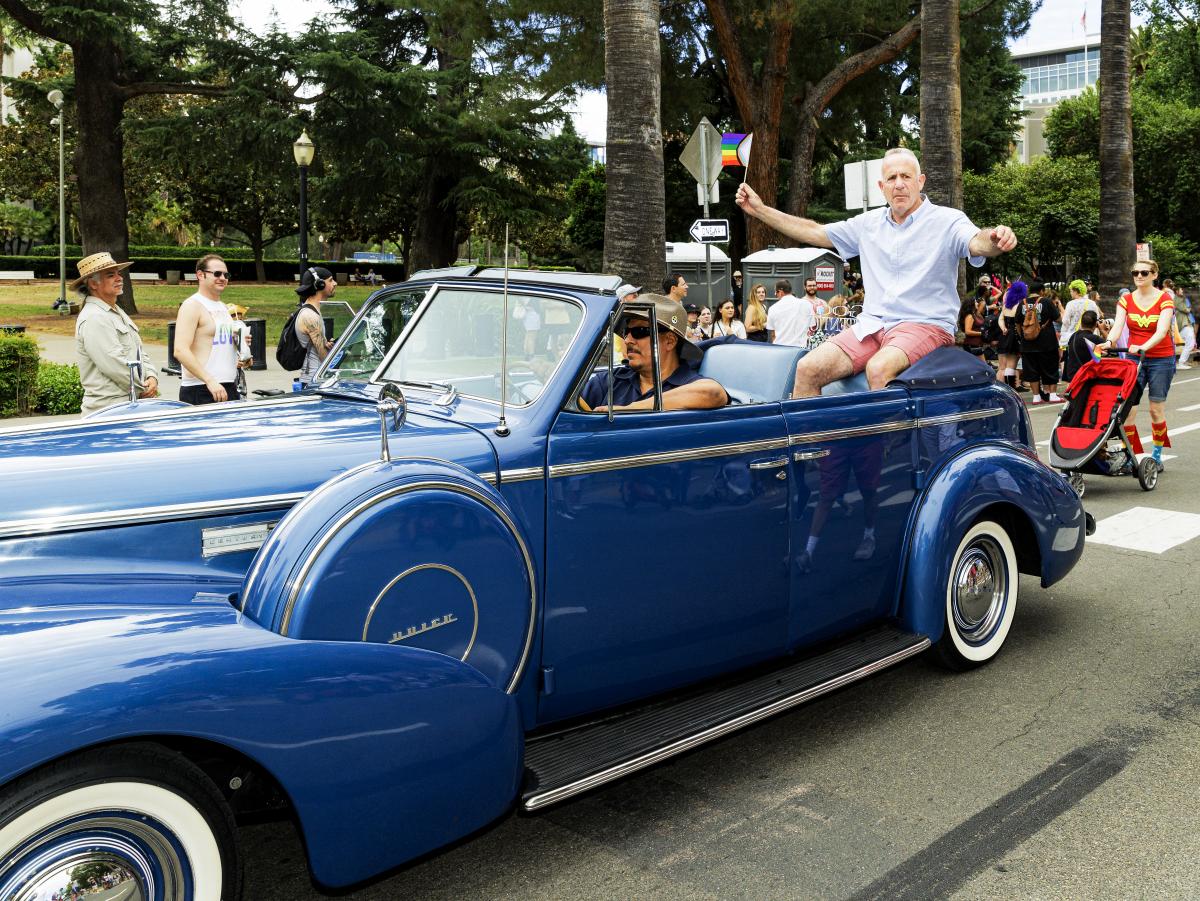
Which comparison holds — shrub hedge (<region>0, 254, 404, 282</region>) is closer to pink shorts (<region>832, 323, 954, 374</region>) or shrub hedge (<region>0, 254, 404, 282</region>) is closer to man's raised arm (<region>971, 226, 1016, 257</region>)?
→ pink shorts (<region>832, 323, 954, 374</region>)

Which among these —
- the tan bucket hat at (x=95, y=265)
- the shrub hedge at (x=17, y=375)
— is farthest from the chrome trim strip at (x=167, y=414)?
the shrub hedge at (x=17, y=375)

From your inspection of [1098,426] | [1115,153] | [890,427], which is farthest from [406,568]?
[1115,153]

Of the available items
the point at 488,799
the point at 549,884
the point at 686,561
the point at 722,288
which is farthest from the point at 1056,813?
the point at 722,288

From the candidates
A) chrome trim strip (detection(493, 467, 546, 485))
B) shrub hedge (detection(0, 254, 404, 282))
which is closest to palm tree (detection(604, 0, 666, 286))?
chrome trim strip (detection(493, 467, 546, 485))

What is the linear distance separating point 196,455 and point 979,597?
359 centimetres

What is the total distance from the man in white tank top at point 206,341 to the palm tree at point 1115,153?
19527mm

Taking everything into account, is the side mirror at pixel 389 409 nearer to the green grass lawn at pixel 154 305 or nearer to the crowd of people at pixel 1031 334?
the crowd of people at pixel 1031 334

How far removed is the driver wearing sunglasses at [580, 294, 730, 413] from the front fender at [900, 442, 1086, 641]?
1.19m

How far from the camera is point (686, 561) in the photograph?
3.73 m

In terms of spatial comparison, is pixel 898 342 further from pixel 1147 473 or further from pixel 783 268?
pixel 783 268

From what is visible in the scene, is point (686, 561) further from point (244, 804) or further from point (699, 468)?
point (244, 804)

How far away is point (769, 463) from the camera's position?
157 inches

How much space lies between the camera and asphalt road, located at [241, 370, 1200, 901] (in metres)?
3.20

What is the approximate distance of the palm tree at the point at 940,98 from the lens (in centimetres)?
1645
